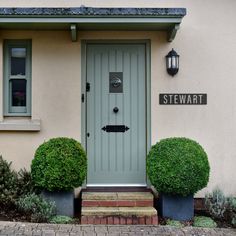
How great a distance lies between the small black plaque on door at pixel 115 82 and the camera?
7.25 metres

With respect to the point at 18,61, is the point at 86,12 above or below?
above

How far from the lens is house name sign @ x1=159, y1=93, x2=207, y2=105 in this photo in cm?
714

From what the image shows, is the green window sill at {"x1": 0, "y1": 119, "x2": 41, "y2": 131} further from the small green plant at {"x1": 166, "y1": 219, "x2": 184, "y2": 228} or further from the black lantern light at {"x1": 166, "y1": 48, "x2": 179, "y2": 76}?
the small green plant at {"x1": 166, "y1": 219, "x2": 184, "y2": 228}

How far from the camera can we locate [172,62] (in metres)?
7.04

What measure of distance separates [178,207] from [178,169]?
75cm

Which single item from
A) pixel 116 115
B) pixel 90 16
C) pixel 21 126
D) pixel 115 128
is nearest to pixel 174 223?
pixel 115 128

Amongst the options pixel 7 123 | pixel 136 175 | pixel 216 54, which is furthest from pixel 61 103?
pixel 216 54

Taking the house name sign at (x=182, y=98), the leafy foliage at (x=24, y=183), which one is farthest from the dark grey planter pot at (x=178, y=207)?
the leafy foliage at (x=24, y=183)

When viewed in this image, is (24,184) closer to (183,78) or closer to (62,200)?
(62,200)

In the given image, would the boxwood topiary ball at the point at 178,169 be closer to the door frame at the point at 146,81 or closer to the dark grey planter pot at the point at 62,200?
the door frame at the point at 146,81

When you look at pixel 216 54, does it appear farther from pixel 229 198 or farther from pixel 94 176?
pixel 94 176

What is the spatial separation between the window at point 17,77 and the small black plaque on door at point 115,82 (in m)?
1.53

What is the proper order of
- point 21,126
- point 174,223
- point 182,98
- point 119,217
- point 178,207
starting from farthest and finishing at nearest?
point 182,98 < point 21,126 < point 178,207 < point 174,223 < point 119,217

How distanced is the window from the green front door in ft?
3.69
